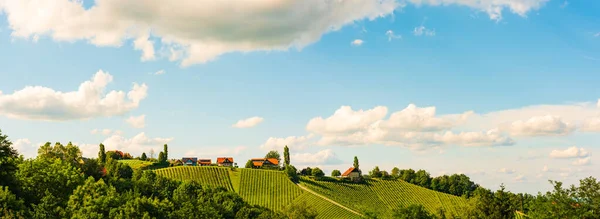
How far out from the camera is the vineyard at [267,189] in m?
162

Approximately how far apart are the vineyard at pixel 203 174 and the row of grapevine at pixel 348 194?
A: 1231 inches

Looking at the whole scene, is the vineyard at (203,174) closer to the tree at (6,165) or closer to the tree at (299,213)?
the tree at (299,213)

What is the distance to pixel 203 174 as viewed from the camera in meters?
182

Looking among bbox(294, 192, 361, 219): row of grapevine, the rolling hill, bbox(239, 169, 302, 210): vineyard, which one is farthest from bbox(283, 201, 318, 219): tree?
bbox(239, 169, 302, 210): vineyard

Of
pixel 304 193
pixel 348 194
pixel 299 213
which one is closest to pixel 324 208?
pixel 304 193

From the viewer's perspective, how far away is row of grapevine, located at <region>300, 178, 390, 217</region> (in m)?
172

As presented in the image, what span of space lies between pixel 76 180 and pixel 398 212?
5253 centimetres

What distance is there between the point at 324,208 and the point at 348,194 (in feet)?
104

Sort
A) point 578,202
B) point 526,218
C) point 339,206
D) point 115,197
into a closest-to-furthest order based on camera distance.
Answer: point 578,202 < point 115,197 < point 526,218 < point 339,206

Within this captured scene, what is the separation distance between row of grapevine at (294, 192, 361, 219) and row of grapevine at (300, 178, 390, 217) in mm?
6993

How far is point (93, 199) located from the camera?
211ft

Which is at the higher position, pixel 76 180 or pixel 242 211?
pixel 76 180

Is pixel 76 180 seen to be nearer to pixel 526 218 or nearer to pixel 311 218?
pixel 311 218

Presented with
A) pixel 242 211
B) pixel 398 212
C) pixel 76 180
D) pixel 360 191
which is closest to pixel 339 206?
pixel 360 191
